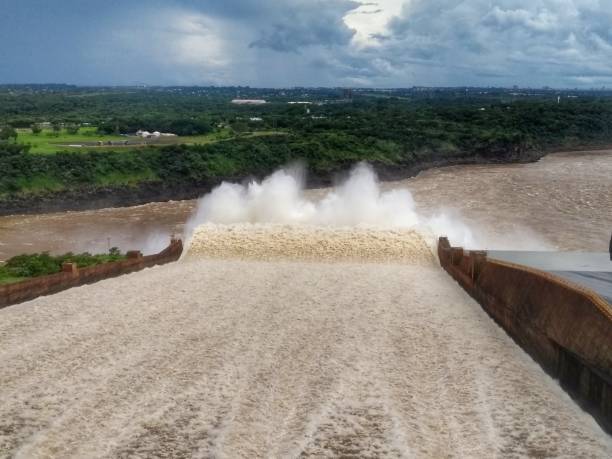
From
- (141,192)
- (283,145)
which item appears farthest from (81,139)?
(141,192)

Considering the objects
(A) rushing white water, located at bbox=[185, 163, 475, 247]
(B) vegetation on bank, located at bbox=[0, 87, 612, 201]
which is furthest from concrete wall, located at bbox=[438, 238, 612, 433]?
(B) vegetation on bank, located at bbox=[0, 87, 612, 201]

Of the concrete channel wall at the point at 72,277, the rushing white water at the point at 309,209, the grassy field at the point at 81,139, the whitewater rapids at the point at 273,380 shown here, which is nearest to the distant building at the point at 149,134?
the grassy field at the point at 81,139

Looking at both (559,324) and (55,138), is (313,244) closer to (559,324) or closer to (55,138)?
A: (559,324)

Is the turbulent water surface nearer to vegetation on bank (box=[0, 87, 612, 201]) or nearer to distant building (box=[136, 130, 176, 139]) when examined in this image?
vegetation on bank (box=[0, 87, 612, 201])

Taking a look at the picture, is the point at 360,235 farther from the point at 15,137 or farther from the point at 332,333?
the point at 15,137

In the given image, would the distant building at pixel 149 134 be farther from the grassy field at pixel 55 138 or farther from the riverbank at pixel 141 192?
the riverbank at pixel 141 192

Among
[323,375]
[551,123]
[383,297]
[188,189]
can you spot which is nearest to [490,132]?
[551,123]
